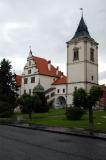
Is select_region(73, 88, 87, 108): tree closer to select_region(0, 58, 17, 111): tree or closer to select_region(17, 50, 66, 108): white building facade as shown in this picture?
select_region(0, 58, 17, 111): tree

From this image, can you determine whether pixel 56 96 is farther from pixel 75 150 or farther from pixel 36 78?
pixel 75 150

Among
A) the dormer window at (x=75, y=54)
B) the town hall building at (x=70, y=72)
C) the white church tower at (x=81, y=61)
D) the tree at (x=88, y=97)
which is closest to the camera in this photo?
the tree at (x=88, y=97)

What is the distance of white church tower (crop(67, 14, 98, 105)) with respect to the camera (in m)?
76.5

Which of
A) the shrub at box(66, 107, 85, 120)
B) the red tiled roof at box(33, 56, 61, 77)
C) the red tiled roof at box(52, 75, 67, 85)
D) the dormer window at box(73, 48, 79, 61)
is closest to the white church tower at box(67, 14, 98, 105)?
the dormer window at box(73, 48, 79, 61)

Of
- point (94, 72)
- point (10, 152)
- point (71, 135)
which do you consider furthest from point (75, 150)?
point (94, 72)

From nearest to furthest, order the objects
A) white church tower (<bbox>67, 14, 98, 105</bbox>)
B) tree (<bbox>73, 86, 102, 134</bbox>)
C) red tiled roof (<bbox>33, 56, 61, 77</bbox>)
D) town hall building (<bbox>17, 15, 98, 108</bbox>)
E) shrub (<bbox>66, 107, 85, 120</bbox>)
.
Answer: tree (<bbox>73, 86, 102, 134</bbox>) → shrub (<bbox>66, 107, 85, 120</bbox>) → white church tower (<bbox>67, 14, 98, 105</bbox>) → town hall building (<bbox>17, 15, 98, 108</bbox>) → red tiled roof (<bbox>33, 56, 61, 77</bbox>)

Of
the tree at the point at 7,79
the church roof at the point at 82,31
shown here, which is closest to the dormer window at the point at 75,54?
the church roof at the point at 82,31

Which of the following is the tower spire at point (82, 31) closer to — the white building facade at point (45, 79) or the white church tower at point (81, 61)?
the white church tower at point (81, 61)

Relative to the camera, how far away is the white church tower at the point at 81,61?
7650 centimetres

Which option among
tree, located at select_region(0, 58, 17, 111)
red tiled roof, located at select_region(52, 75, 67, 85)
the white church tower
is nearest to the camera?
tree, located at select_region(0, 58, 17, 111)

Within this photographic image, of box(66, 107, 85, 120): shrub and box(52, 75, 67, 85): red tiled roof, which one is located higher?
box(52, 75, 67, 85): red tiled roof

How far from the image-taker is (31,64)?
9000 centimetres

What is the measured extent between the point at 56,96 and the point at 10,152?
2867 inches

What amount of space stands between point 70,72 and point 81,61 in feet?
13.5
